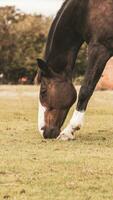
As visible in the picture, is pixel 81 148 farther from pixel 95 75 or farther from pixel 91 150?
pixel 95 75

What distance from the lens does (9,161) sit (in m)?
8.82

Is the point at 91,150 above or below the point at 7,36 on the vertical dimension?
above

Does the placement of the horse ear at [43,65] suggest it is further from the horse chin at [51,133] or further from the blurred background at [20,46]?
the blurred background at [20,46]

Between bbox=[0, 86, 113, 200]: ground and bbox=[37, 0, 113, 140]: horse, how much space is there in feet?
1.48

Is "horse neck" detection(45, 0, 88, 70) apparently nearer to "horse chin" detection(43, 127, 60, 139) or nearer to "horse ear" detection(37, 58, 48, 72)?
"horse ear" detection(37, 58, 48, 72)

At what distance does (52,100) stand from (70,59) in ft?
2.88

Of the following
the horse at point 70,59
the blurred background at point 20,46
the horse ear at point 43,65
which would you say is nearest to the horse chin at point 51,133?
the horse at point 70,59

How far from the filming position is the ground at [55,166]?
6.81 m

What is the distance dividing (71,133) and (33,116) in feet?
21.0

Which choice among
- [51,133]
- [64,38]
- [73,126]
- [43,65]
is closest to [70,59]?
[64,38]

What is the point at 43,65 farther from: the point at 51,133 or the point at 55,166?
the point at 55,166

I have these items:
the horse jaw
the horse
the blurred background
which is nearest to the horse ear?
the horse

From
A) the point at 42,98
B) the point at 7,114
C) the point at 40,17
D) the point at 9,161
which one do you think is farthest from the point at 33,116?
the point at 40,17

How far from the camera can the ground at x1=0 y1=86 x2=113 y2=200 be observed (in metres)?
6.81
